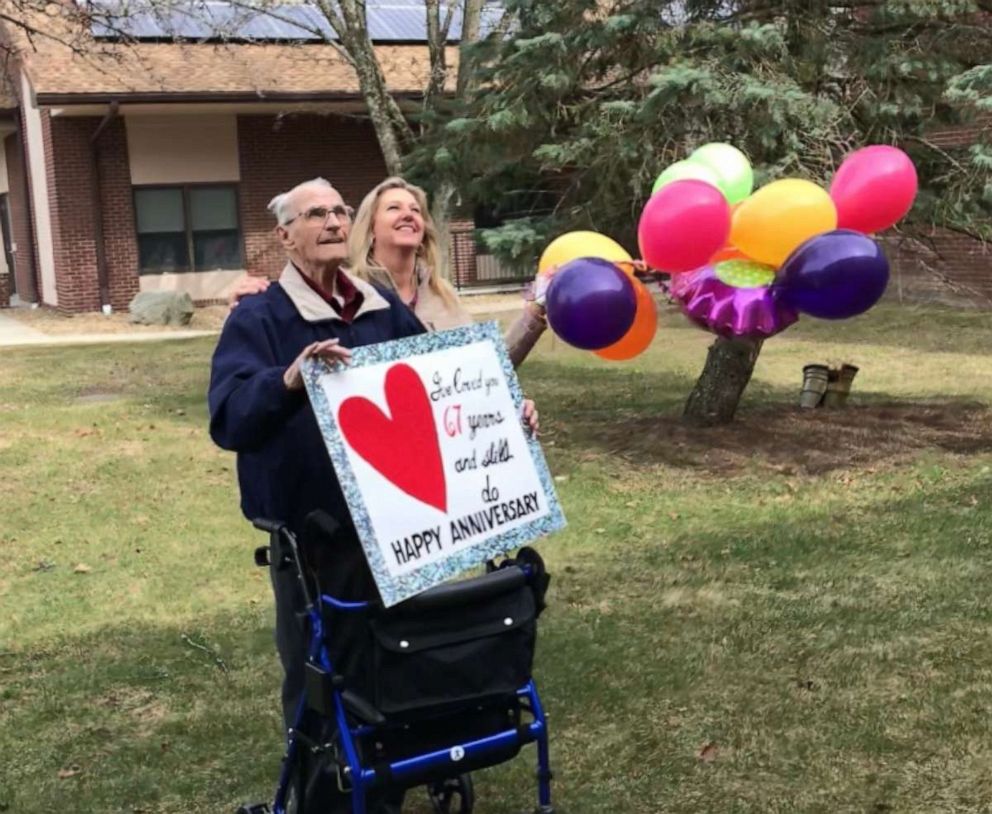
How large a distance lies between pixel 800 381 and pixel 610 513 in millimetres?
4907

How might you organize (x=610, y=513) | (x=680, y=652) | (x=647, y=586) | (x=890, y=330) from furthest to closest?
(x=890, y=330), (x=610, y=513), (x=647, y=586), (x=680, y=652)

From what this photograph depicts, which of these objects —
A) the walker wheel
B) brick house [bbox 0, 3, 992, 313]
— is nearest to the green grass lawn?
the walker wheel

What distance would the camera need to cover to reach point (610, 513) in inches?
267

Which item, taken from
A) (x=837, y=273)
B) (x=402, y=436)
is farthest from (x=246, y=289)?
(x=837, y=273)

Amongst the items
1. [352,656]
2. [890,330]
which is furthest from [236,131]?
[352,656]

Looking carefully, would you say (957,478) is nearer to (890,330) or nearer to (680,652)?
(680,652)

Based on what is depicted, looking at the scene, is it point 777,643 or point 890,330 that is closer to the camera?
point 777,643

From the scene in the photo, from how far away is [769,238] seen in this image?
4.93 metres

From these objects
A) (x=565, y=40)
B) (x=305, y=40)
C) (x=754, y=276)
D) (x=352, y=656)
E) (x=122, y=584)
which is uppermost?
(x=305, y=40)

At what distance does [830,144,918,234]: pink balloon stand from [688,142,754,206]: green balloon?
41cm

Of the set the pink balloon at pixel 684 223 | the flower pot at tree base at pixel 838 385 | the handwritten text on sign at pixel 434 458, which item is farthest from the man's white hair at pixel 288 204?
the flower pot at tree base at pixel 838 385

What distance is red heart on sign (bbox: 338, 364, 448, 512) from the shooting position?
110 inches

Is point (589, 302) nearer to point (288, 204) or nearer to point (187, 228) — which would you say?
point (288, 204)

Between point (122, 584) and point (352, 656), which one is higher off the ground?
point (352, 656)
